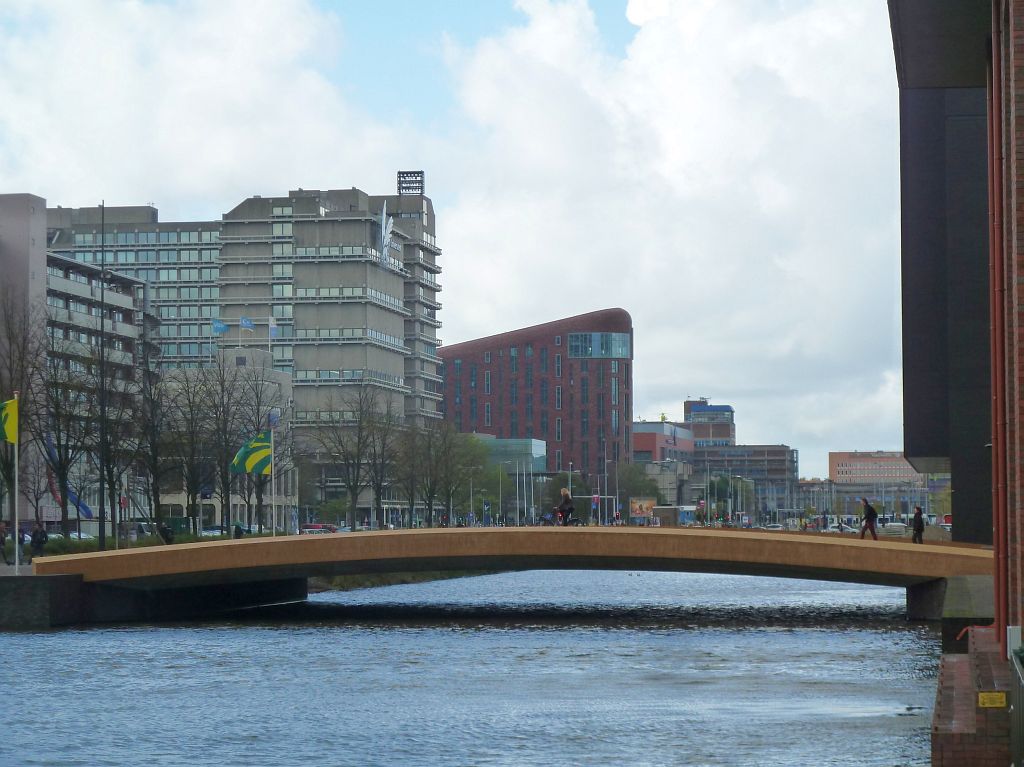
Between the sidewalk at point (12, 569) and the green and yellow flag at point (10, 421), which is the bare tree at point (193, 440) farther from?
the green and yellow flag at point (10, 421)

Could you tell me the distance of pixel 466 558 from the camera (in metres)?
55.2

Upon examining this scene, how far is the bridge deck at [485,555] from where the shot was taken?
169 ft

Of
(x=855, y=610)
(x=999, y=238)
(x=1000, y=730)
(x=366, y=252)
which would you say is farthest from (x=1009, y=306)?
(x=366, y=252)

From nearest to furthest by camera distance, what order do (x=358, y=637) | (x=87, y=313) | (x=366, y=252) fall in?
1. (x=358, y=637)
2. (x=87, y=313)
3. (x=366, y=252)

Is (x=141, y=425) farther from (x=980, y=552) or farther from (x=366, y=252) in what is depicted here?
(x=366, y=252)

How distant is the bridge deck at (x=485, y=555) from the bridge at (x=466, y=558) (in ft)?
0.11

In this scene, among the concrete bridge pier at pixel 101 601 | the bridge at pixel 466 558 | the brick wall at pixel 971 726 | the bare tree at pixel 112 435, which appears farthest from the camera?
the bare tree at pixel 112 435

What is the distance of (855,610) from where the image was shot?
58375 mm

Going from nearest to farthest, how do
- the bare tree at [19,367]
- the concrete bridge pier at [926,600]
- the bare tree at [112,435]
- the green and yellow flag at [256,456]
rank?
the concrete bridge pier at [926,600] < the bare tree at [19,367] < the bare tree at [112,435] < the green and yellow flag at [256,456]

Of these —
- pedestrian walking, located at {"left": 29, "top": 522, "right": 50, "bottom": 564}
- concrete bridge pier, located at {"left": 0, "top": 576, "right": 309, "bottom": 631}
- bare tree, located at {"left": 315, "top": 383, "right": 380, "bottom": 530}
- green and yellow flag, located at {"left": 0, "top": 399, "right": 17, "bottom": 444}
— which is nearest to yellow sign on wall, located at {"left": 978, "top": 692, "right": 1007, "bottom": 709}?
concrete bridge pier, located at {"left": 0, "top": 576, "right": 309, "bottom": 631}

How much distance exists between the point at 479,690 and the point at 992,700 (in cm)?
1703

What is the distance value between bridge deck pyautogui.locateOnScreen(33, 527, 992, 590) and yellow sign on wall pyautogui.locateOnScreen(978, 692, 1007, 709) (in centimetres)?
3477

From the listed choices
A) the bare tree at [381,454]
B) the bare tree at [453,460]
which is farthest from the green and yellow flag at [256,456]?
the bare tree at [453,460]

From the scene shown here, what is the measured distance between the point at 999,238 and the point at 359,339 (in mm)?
148248
